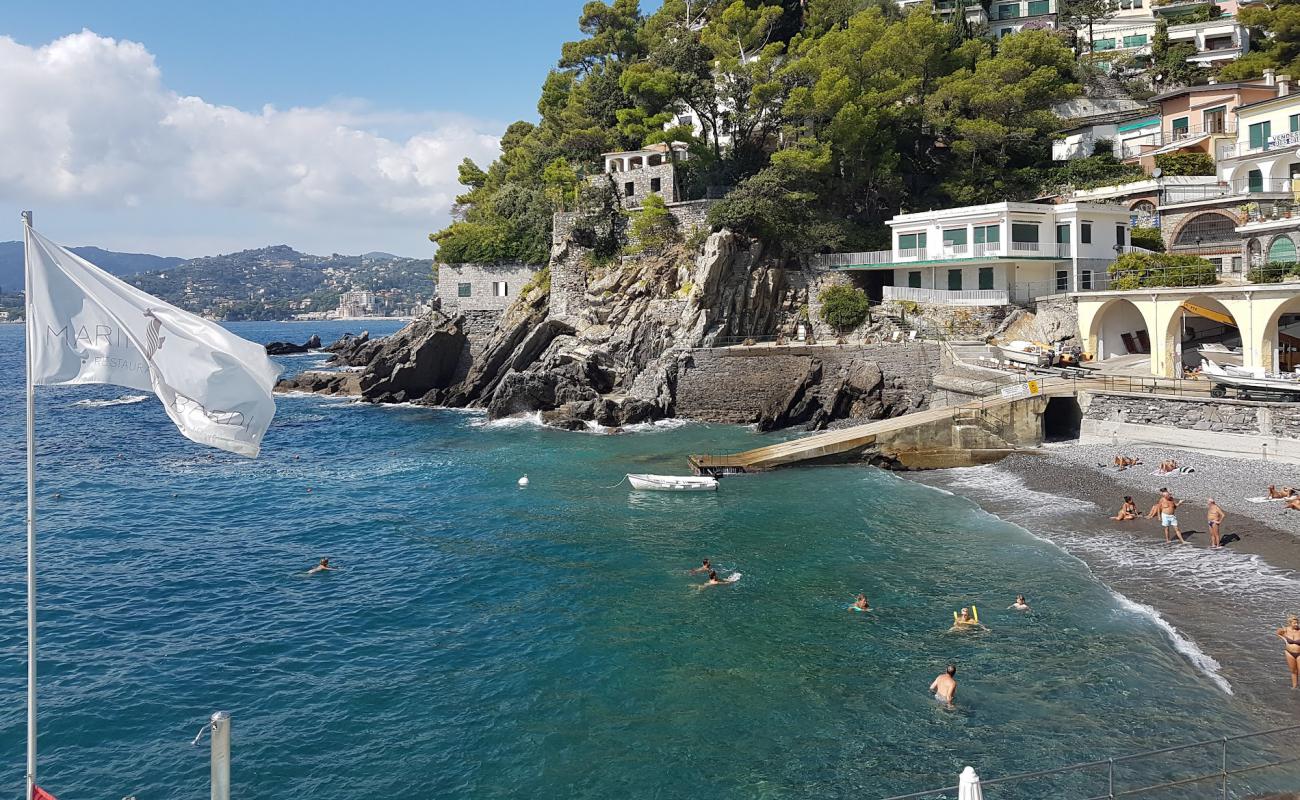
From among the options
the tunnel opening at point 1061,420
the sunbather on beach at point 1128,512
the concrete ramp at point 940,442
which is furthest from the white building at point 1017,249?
the sunbather on beach at point 1128,512

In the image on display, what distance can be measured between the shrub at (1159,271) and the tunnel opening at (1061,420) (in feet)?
21.7

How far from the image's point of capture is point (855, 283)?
49.6m

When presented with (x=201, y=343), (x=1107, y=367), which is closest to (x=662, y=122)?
(x=1107, y=367)

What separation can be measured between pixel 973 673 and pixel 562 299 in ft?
140

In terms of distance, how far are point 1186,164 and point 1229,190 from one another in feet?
12.9

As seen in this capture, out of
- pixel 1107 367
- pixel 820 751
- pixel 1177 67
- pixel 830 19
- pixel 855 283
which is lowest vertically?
pixel 820 751

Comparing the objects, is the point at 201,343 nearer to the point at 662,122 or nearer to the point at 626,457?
the point at 626,457

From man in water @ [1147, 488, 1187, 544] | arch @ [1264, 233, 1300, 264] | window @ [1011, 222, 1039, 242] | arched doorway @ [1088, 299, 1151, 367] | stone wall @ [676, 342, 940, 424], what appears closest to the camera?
man in water @ [1147, 488, 1187, 544]

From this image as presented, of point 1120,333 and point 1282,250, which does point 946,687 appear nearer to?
point 1120,333

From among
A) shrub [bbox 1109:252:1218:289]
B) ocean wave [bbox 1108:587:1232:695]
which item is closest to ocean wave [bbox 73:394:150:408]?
shrub [bbox 1109:252:1218:289]

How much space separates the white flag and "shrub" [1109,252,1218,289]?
3660 cm

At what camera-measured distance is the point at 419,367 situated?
57969 mm

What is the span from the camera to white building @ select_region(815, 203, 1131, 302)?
44031 mm

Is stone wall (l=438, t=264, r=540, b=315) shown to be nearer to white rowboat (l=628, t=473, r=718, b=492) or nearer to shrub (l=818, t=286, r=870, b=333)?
shrub (l=818, t=286, r=870, b=333)
